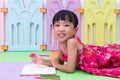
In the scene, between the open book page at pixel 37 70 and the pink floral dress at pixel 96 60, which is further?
the pink floral dress at pixel 96 60

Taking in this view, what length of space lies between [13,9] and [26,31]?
0.29 meters

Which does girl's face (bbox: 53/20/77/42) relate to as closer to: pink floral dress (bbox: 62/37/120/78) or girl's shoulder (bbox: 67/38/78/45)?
girl's shoulder (bbox: 67/38/78/45)

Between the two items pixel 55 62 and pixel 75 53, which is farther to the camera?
pixel 55 62

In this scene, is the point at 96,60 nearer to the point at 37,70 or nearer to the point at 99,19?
the point at 37,70

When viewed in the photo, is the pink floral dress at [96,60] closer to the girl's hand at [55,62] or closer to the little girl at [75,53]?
the little girl at [75,53]

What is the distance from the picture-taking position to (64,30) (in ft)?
5.66

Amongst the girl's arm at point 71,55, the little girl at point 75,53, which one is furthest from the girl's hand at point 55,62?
the girl's arm at point 71,55

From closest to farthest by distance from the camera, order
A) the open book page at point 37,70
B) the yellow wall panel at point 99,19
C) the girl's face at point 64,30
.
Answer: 1. the open book page at point 37,70
2. the girl's face at point 64,30
3. the yellow wall panel at point 99,19

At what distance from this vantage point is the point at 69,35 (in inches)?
68.1

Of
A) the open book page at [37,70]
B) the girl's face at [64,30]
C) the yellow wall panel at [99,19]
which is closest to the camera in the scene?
the open book page at [37,70]

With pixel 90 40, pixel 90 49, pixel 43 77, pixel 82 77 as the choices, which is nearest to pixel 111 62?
pixel 90 49

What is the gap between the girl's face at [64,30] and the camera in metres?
1.73

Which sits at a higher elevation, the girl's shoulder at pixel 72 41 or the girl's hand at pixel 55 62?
the girl's shoulder at pixel 72 41

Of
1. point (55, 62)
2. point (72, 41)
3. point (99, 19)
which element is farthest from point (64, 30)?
point (99, 19)
